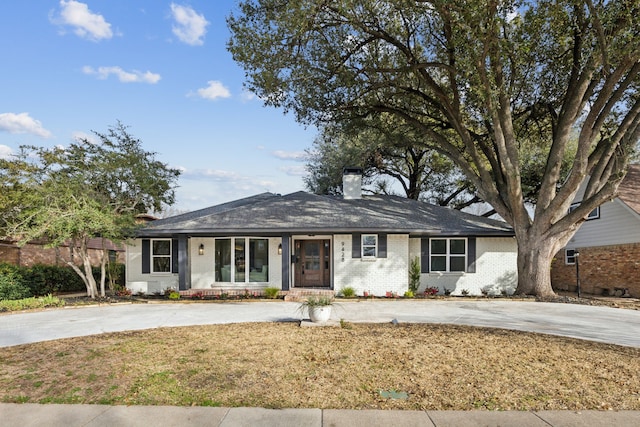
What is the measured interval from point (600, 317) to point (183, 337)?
33.5 feet

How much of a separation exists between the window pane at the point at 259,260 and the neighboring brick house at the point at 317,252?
4 centimetres

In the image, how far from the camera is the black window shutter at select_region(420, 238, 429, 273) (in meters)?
16.3

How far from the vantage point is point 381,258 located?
15516 millimetres

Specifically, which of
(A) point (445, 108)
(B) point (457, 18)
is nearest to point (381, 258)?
(A) point (445, 108)

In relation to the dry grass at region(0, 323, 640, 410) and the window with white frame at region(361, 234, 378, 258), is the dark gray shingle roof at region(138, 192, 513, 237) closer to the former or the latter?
the window with white frame at region(361, 234, 378, 258)

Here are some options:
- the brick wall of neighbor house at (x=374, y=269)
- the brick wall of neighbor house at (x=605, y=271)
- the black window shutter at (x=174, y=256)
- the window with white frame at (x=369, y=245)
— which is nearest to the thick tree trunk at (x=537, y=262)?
the brick wall of neighbor house at (x=374, y=269)

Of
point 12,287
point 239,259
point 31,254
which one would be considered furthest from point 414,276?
point 31,254

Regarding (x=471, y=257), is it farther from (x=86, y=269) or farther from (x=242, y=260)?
(x=86, y=269)

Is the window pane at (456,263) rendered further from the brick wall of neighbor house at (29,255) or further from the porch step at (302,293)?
the brick wall of neighbor house at (29,255)

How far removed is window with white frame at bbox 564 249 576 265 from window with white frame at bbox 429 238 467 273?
7235 mm

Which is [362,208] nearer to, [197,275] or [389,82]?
[389,82]

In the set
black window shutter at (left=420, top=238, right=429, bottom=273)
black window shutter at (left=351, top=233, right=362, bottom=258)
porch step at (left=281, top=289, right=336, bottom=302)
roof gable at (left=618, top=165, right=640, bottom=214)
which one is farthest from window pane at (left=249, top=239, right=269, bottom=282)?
roof gable at (left=618, top=165, right=640, bottom=214)

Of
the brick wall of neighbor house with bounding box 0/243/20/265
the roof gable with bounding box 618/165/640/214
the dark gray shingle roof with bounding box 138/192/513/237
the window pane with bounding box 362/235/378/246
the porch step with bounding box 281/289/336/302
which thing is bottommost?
the porch step with bounding box 281/289/336/302

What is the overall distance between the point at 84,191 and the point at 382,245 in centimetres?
1080
